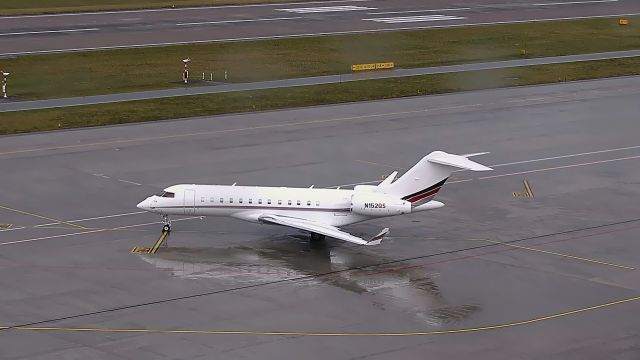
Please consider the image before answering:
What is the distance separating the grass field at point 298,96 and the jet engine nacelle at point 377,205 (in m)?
38.5

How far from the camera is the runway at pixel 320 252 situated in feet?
181

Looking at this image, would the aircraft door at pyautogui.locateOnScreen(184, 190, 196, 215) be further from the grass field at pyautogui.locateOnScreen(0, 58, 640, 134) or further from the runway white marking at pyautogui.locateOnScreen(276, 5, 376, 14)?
the runway white marking at pyautogui.locateOnScreen(276, 5, 376, 14)

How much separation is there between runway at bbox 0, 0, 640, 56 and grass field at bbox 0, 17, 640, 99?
14.7 feet

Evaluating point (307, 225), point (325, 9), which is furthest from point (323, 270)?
point (325, 9)

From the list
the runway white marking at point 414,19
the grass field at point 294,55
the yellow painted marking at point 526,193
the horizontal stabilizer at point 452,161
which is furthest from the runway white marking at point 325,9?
the horizontal stabilizer at point 452,161

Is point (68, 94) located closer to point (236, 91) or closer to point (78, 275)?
point (236, 91)

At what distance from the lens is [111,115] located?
103 m

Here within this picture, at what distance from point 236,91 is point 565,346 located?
65.3 metres

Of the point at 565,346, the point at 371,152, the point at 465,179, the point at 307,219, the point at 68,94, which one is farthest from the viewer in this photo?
the point at 68,94

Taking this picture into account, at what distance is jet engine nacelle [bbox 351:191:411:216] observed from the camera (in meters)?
67.9

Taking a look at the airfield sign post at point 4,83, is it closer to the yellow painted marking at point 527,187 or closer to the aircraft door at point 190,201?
the aircraft door at point 190,201

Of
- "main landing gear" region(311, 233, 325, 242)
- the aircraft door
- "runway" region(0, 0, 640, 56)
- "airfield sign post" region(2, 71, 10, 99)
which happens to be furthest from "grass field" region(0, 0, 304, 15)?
"main landing gear" region(311, 233, 325, 242)

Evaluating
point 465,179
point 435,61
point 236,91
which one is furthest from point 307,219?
point 435,61

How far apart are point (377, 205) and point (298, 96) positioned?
4658 centimetres
